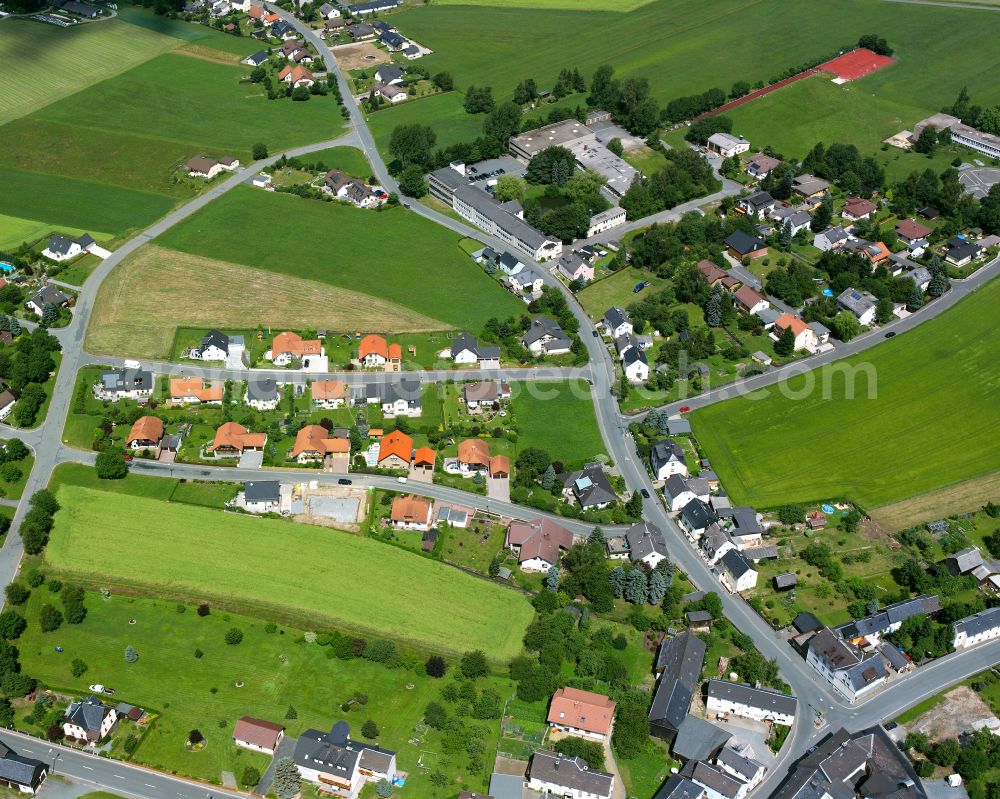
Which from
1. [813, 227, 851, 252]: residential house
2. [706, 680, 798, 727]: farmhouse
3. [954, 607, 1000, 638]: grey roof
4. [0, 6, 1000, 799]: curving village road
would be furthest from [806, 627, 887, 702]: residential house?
[813, 227, 851, 252]: residential house

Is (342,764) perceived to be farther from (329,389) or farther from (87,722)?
(329,389)

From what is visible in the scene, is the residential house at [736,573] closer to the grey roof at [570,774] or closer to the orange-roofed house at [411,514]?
the grey roof at [570,774]

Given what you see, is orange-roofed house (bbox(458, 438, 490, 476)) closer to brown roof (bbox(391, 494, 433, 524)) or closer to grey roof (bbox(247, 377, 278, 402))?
brown roof (bbox(391, 494, 433, 524))

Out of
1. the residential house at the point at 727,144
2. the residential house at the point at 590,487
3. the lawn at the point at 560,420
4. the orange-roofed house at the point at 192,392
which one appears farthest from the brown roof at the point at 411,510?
→ the residential house at the point at 727,144

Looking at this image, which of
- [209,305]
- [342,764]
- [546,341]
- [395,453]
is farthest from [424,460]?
[209,305]

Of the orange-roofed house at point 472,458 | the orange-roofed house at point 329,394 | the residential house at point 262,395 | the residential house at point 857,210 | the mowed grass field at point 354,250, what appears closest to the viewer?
the orange-roofed house at point 472,458

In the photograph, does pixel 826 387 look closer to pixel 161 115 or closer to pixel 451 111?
pixel 451 111

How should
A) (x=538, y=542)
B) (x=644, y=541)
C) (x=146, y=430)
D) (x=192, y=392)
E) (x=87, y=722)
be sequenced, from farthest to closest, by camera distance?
(x=192, y=392), (x=146, y=430), (x=538, y=542), (x=644, y=541), (x=87, y=722)
